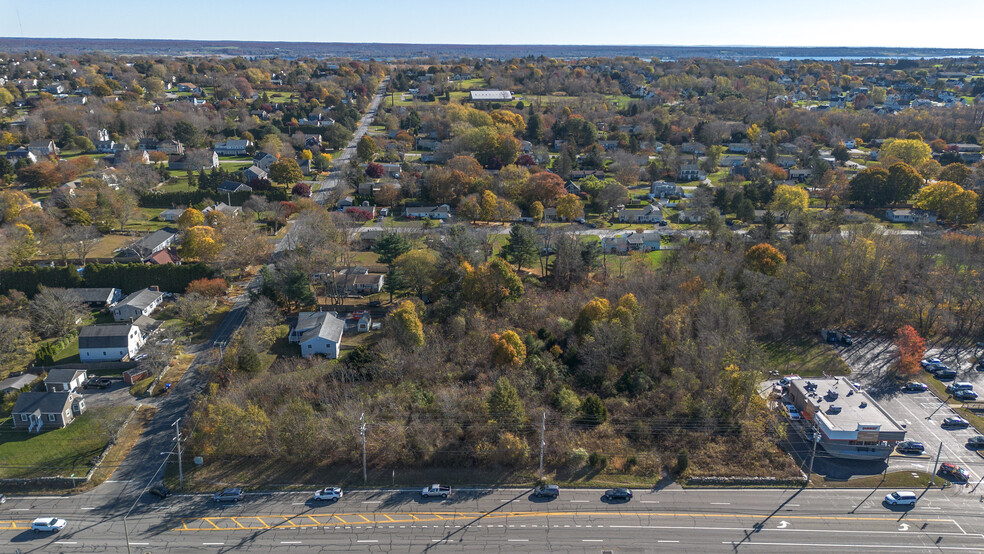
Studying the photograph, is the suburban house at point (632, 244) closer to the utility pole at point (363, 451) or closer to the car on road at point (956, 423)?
the car on road at point (956, 423)

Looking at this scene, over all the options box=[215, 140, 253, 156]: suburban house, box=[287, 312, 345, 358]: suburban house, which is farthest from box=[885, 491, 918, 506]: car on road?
box=[215, 140, 253, 156]: suburban house

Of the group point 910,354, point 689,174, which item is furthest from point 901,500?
point 689,174

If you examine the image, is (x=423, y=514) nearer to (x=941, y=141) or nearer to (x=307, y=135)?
(x=307, y=135)

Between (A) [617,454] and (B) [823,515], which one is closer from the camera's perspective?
(B) [823,515]

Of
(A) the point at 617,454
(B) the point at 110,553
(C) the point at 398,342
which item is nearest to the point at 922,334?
(A) the point at 617,454

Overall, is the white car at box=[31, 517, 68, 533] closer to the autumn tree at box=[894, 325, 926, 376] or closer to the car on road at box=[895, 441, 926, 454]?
the car on road at box=[895, 441, 926, 454]
